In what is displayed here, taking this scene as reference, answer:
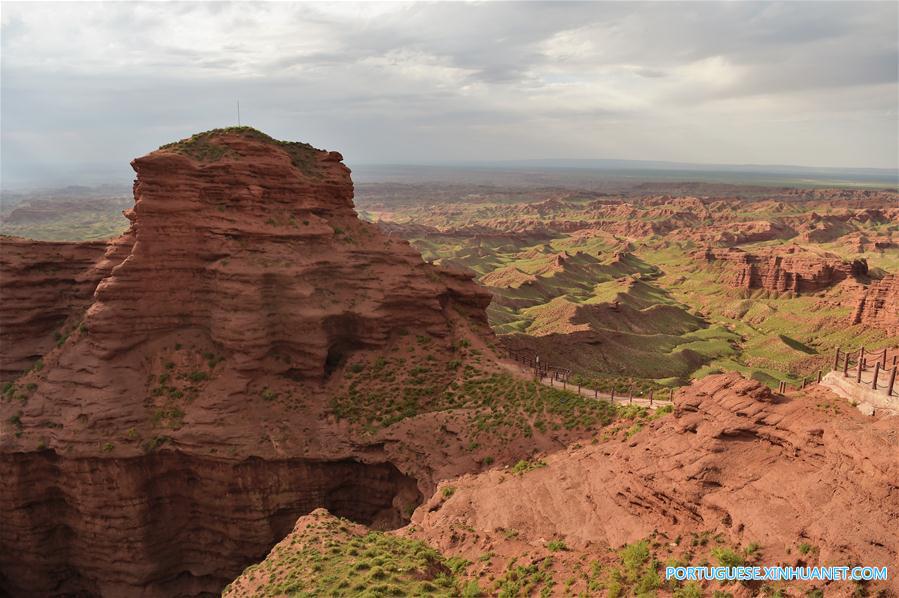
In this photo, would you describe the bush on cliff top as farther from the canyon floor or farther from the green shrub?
the green shrub

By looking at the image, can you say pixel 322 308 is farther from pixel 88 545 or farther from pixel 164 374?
pixel 88 545

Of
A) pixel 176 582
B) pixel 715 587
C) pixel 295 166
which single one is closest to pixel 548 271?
pixel 295 166

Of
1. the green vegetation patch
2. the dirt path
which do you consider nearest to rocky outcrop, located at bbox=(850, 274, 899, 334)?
the dirt path

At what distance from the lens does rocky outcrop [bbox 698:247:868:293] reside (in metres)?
102

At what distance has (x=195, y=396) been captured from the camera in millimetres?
31734

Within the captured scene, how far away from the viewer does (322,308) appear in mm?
33594

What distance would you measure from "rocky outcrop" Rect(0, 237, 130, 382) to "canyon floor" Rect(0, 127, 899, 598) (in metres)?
0.16

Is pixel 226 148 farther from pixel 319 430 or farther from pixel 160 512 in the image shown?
pixel 160 512

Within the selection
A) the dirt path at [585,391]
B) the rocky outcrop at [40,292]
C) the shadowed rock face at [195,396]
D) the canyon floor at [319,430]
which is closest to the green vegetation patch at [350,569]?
the canyon floor at [319,430]

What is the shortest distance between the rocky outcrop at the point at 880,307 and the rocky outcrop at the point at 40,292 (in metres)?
93.7

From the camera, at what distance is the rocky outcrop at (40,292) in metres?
34.8

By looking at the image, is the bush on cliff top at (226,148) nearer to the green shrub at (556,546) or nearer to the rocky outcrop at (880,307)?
the green shrub at (556,546)

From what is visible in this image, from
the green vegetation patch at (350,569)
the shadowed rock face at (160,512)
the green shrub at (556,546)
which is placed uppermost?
the green shrub at (556,546)

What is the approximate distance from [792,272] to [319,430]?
105m
